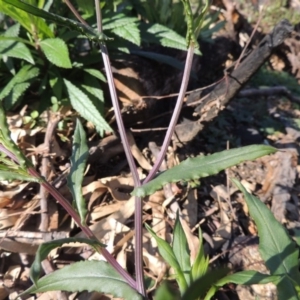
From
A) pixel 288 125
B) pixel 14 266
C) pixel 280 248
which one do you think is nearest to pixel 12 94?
pixel 14 266

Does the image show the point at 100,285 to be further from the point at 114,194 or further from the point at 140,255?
the point at 114,194

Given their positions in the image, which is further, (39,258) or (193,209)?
(193,209)

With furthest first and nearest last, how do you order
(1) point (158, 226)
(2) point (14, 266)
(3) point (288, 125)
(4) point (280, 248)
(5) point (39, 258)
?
1. (3) point (288, 125)
2. (1) point (158, 226)
3. (2) point (14, 266)
4. (4) point (280, 248)
5. (5) point (39, 258)

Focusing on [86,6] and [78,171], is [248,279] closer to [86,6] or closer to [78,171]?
[78,171]

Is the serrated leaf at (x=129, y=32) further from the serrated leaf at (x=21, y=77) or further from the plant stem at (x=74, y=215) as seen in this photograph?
the plant stem at (x=74, y=215)

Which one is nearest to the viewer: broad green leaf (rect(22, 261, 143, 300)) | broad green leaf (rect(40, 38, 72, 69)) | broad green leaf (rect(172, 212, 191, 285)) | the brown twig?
broad green leaf (rect(22, 261, 143, 300))

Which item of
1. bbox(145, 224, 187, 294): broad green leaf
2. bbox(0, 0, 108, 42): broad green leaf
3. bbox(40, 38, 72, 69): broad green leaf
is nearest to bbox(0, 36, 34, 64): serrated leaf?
bbox(40, 38, 72, 69): broad green leaf

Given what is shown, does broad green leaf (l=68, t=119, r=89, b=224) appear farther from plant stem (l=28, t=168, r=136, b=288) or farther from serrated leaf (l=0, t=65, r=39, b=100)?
serrated leaf (l=0, t=65, r=39, b=100)
